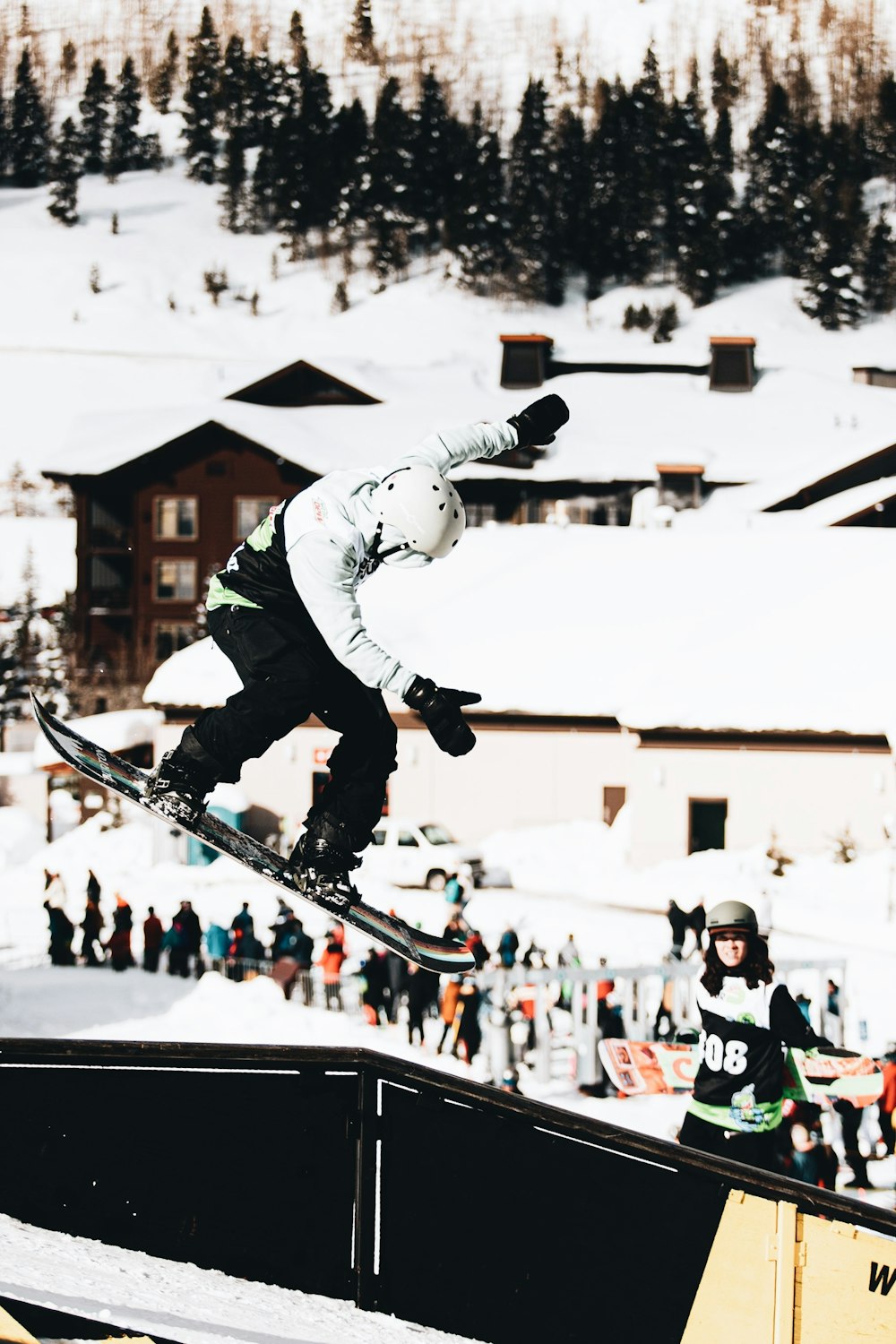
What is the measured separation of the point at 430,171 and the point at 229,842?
101792 mm

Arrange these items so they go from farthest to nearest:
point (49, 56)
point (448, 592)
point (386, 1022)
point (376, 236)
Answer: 1. point (49, 56)
2. point (376, 236)
3. point (448, 592)
4. point (386, 1022)

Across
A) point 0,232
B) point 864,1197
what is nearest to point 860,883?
point 864,1197

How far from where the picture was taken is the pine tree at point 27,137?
117 m

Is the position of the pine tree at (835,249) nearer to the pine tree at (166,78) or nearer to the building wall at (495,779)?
the pine tree at (166,78)

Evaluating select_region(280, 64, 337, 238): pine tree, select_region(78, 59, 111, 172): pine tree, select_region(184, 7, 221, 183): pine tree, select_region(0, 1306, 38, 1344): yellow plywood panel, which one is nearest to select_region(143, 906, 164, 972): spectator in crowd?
select_region(0, 1306, 38, 1344): yellow plywood panel

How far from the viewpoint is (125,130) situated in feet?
393

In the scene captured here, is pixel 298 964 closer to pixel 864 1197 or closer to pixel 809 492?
pixel 864 1197

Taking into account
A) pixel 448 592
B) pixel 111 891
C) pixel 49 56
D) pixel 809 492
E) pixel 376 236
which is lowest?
pixel 111 891

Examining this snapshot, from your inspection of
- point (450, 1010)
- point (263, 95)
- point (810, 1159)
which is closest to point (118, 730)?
point (450, 1010)

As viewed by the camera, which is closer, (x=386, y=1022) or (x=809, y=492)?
(x=386, y=1022)

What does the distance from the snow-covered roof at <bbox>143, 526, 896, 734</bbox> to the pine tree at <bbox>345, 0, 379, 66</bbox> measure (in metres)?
116

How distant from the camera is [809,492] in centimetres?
4534

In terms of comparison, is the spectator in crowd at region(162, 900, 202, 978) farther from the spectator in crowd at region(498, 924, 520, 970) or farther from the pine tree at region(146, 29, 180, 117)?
the pine tree at region(146, 29, 180, 117)

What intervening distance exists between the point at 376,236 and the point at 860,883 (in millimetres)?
80511
